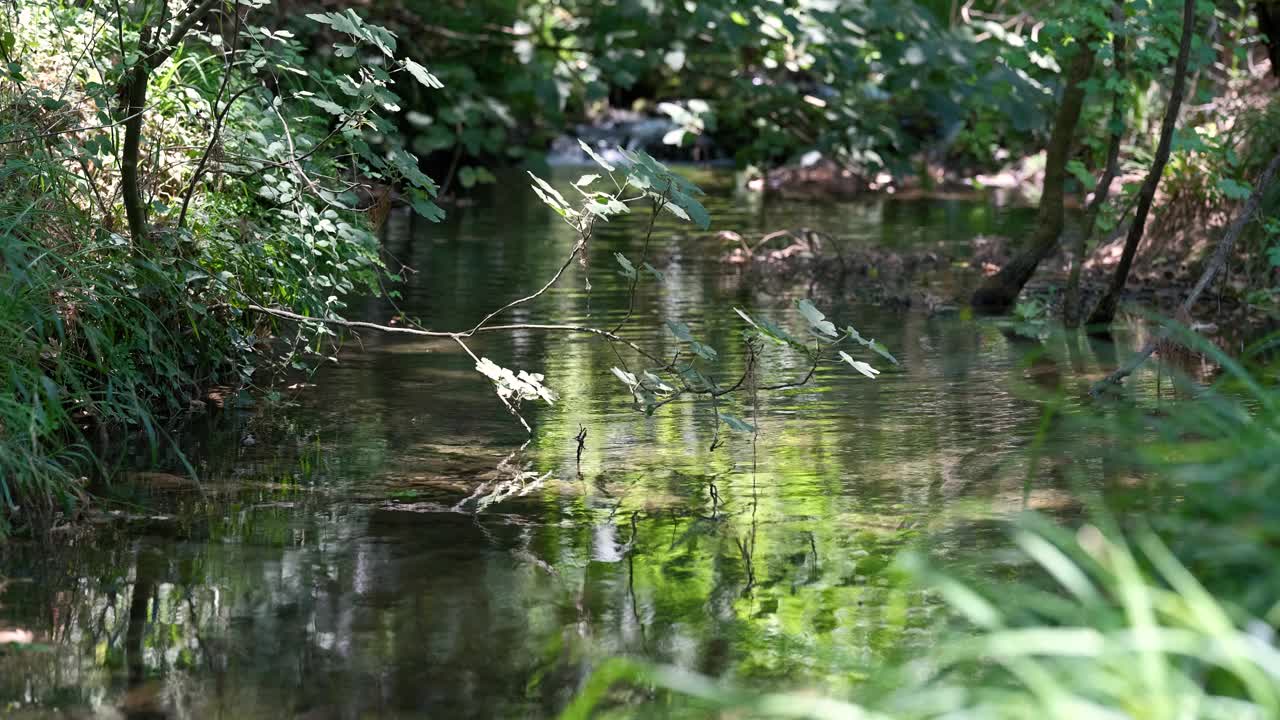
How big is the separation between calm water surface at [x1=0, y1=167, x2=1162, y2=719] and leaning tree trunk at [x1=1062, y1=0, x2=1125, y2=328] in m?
1.47

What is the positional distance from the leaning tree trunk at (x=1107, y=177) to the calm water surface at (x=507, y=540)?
1475 mm

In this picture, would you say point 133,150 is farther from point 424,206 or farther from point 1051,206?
point 1051,206

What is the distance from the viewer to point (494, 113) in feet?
57.5

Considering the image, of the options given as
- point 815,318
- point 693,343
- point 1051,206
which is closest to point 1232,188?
point 1051,206

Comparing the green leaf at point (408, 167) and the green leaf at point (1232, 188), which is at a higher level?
the green leaf at point (1232, 188)

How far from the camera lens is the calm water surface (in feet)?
14.0

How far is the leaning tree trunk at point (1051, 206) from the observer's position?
10234 millimetres

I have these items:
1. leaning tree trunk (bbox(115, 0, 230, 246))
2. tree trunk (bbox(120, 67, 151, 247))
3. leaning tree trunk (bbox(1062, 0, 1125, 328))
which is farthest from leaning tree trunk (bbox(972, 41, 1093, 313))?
tree trunk (bbox(120, 67, 151, 247))

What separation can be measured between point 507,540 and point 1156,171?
505 cm

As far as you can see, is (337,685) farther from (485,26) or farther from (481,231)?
(485,26)

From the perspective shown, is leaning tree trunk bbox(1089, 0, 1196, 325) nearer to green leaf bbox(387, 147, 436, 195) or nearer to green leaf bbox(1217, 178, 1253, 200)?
green leaf bbox(1217, 178, 1253, 200)

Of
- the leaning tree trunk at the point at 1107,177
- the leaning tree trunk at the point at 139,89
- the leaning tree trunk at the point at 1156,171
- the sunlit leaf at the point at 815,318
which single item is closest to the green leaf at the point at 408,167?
the leaning tree trunk at the point at 139,89

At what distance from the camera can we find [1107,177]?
10.1 m

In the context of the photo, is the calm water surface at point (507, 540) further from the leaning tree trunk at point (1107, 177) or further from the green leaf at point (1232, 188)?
the leaning tree trunk at point (1107, 177)
